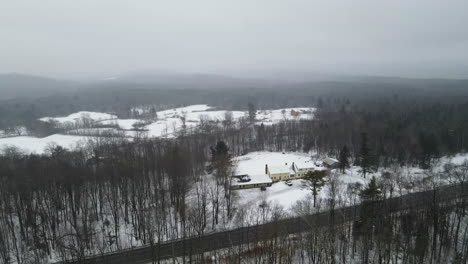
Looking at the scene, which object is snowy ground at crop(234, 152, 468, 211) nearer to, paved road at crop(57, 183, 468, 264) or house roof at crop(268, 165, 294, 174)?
house roof at crop(268, 165, 294, 174)

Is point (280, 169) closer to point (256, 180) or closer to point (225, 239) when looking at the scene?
point (256, 180)

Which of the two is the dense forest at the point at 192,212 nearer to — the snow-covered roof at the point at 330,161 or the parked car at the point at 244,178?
the snow-covered roof at the point at 330,161

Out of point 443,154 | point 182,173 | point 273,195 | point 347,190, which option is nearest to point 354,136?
point 443,154

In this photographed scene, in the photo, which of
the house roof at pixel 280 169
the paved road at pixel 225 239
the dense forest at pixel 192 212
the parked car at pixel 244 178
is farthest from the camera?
the house roof at pixel 280 169

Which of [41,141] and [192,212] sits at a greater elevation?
[192,212]

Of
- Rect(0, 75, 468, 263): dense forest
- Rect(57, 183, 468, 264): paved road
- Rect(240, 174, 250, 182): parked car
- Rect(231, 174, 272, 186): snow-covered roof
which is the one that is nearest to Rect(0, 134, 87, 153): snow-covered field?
Rect(0, 75, 468, 263): dense forest

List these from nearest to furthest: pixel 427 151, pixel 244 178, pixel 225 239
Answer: pixel 225 239 < pixel 244 178 < pixel 427 151

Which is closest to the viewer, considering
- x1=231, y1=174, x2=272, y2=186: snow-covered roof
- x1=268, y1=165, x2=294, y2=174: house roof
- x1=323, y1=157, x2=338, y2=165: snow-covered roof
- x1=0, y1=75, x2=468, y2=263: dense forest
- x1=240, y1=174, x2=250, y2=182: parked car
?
x1=0, y1=75, x2=468, y2=263: dense forest

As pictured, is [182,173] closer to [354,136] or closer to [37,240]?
[37,240]

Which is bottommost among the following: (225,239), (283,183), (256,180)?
(225,239)

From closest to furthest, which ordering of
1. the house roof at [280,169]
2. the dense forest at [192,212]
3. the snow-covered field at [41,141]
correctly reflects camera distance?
the dense forest at [192,212], the house roof at [280,169], the snow-covered field at [41,141]

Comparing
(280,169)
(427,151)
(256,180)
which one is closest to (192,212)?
(256,180)

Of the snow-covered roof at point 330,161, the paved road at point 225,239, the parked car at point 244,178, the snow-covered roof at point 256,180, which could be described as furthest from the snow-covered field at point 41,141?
the snow-covered roof at point 330,161
